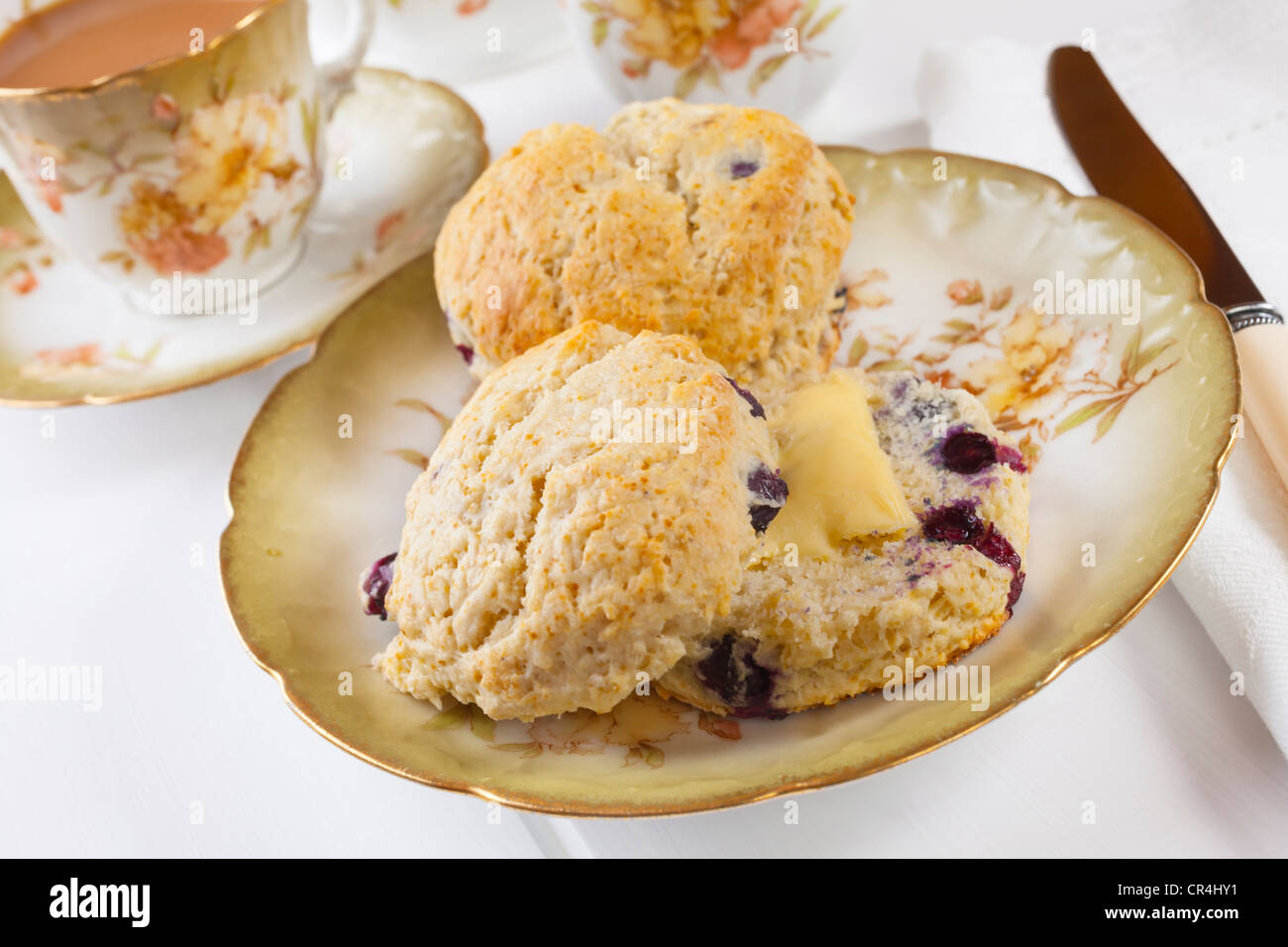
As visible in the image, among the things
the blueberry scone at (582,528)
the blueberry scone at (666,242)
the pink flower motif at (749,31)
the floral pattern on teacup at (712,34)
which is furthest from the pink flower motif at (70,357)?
the pink flower motif at (749,31)

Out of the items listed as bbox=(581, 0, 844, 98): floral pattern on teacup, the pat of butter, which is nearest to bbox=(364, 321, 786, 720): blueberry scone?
the pat of butter

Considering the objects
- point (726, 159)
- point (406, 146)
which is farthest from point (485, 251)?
point (406, 146)

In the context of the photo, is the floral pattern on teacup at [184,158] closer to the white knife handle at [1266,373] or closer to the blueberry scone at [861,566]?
the blueberry scone at [861,566]

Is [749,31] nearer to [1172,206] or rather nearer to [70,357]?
[1172,206]

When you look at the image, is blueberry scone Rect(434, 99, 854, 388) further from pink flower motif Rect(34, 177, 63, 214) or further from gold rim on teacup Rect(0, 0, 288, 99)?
pink flower motif Rect(34, 177, 63, 214)
